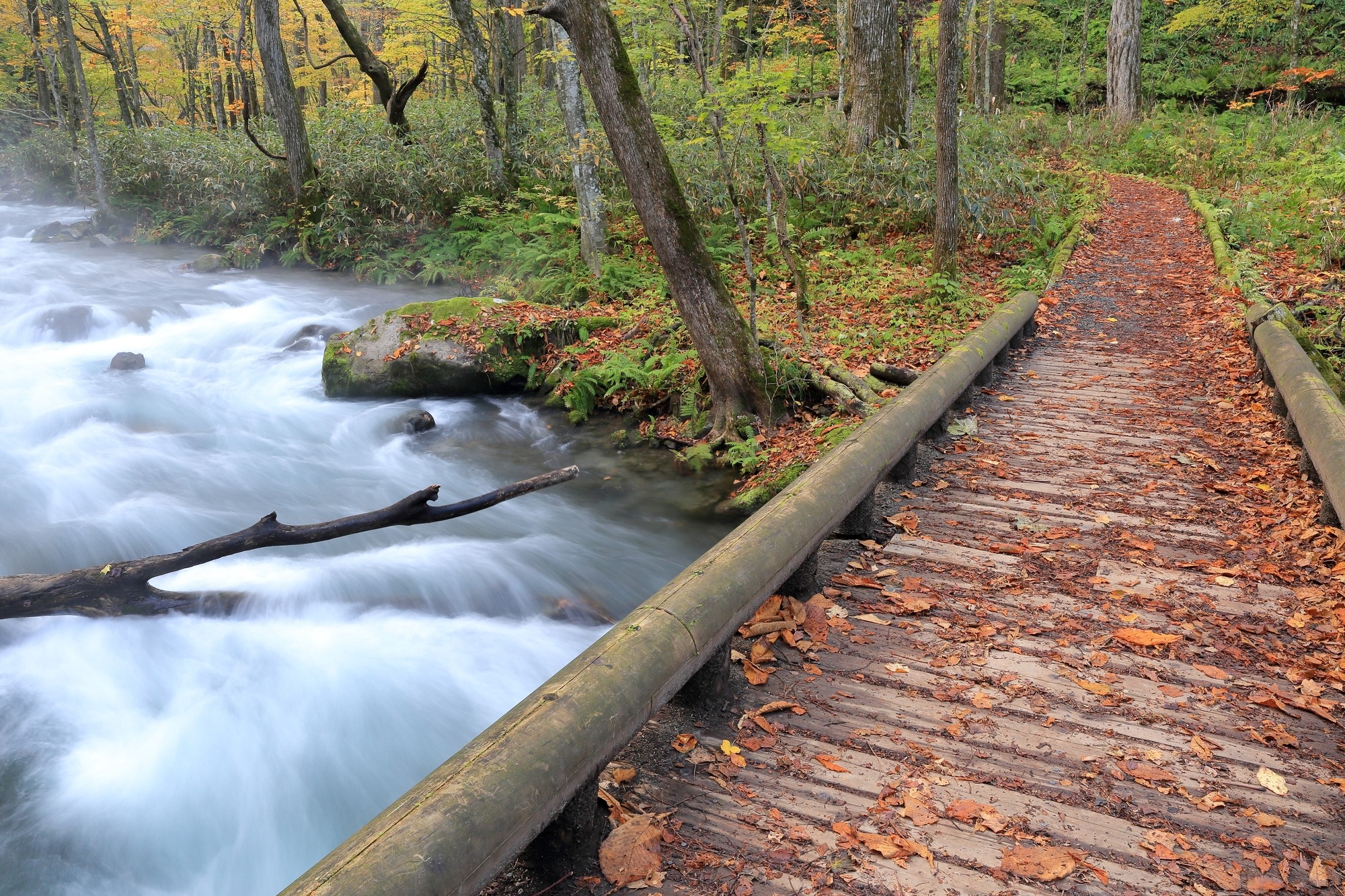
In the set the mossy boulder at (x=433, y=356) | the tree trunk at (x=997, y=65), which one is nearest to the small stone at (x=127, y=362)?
the mossy boulder at (x=433, y=356)

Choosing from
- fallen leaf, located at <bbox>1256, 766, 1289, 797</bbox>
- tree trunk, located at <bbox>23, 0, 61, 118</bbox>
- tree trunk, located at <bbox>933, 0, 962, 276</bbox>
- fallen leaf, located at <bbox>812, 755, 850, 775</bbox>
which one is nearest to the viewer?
fallen leaf, located at <bbox>1256, 766, 1289, 797</bbox>

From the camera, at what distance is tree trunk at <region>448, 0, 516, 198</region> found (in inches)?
587

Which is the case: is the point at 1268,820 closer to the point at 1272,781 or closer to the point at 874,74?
the point at 1272,781

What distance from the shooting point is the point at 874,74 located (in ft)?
45.5

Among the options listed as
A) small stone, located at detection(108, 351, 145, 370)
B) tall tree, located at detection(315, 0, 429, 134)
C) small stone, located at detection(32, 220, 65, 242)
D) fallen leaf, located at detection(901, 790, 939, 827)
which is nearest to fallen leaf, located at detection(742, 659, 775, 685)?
fallen leaf, located at detection(901, 790, 939, 827)

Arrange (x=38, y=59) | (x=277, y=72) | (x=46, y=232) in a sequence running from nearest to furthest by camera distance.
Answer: (x=277, y=72) < (x=46, y=232) < (x=38, y=59)

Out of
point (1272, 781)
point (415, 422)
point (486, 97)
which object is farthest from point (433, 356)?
point (1272, 781)

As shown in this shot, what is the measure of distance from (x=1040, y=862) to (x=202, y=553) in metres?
3.75

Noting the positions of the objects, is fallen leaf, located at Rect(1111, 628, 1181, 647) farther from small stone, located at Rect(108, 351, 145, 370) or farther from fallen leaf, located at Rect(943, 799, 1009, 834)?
small stone, located at Rect(108, 351, 145, 370)

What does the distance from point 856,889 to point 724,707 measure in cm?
98

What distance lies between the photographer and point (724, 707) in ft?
11.3

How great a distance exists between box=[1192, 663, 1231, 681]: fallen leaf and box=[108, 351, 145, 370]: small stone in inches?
492

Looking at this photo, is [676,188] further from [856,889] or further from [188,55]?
[188,55]

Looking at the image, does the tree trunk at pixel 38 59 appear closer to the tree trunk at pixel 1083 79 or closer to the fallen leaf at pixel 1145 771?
the fallen leaf at pixel 1145 771
